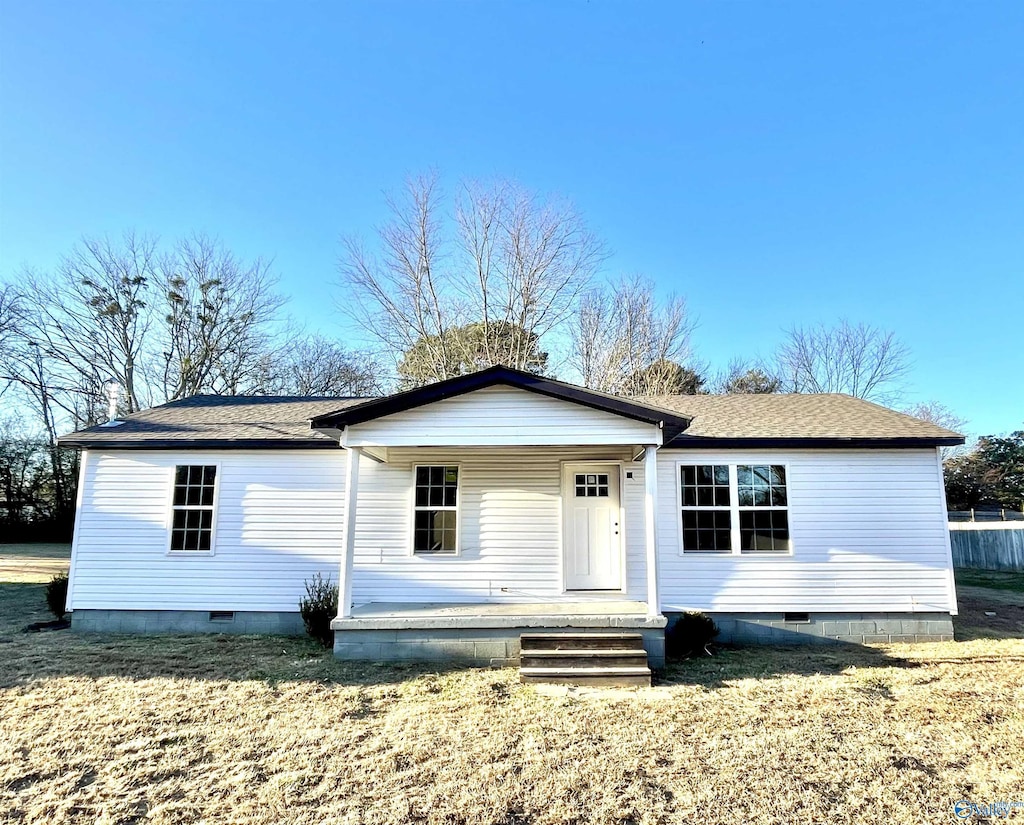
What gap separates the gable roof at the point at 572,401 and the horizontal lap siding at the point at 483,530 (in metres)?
1.19

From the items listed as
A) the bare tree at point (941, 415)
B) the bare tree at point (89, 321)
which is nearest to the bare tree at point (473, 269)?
the bare tree at point (89, 321)

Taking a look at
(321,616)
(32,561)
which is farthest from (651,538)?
(32,561)

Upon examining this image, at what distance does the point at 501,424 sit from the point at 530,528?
2.17 m

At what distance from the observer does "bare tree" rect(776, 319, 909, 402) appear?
26531 millimetres

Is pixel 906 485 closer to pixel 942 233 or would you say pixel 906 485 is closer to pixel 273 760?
pixel 273 760

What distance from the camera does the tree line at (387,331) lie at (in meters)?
21.0

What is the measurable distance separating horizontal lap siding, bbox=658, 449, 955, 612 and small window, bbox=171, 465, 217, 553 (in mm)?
7074

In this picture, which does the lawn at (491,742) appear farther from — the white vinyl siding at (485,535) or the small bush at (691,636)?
the white vinyl siding at (485,535)

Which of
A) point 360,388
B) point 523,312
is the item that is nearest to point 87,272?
point 360,388

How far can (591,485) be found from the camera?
8.79 metres

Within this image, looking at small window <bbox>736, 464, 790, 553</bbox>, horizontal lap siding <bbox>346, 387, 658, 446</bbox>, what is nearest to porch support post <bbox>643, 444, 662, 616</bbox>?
horizontal lap siding <bbox>346, 387, 658, 446</bbox>

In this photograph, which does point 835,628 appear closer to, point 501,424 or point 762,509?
point 762,509

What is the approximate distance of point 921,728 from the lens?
482cm

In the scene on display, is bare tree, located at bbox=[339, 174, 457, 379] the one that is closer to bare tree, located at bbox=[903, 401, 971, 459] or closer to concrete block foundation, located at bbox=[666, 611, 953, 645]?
concrete block foundation, located at bbox=[666, 611, 953, 645]
